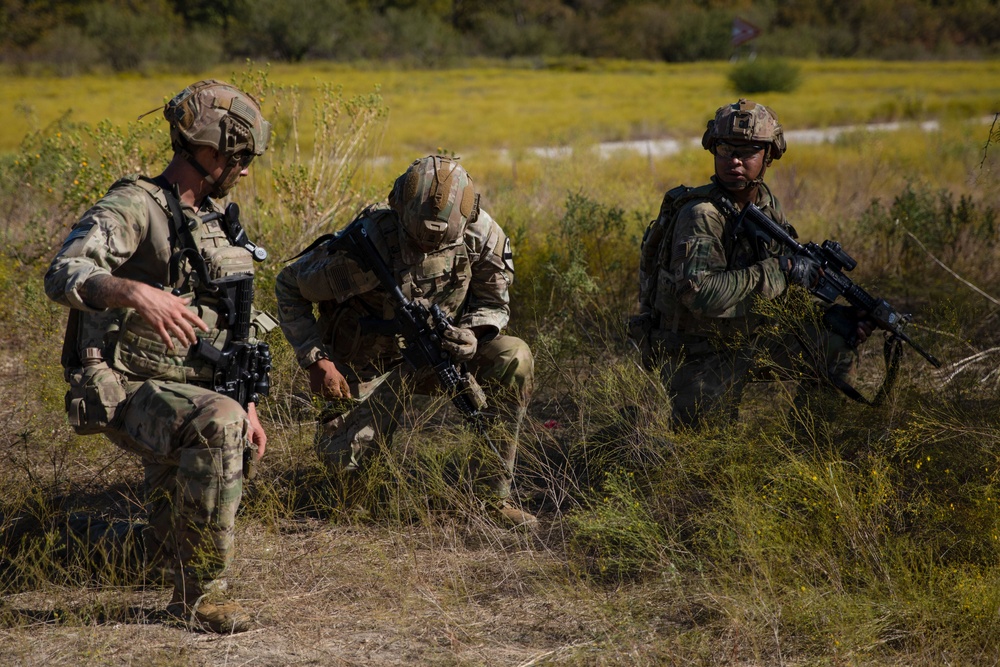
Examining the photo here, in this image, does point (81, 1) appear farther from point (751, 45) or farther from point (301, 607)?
point (301, 607)

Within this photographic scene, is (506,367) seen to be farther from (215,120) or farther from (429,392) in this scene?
(215,120)

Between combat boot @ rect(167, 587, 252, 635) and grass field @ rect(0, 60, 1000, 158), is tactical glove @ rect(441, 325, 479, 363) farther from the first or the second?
grass field @ rect(0, 60, 1000, 158)

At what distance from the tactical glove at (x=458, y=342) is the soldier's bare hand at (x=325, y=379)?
0.44 m

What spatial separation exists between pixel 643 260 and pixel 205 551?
2.27 meters

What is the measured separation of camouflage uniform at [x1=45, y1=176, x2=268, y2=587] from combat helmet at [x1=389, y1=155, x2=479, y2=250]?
27.8 inches

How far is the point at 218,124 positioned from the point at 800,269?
2.32 metres

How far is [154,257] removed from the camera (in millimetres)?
3045

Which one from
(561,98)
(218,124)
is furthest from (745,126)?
(561,98)

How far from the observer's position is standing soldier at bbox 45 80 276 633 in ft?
9.36

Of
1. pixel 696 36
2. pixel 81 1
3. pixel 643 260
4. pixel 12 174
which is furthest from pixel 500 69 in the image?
pixel 643 260

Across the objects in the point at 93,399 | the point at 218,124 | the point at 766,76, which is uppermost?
the point at 766,76

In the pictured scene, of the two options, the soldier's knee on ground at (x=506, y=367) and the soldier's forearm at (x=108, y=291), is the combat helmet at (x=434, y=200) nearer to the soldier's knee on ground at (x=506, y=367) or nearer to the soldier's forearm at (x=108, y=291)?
the soldier's knee on ground at (x=506, y=367)

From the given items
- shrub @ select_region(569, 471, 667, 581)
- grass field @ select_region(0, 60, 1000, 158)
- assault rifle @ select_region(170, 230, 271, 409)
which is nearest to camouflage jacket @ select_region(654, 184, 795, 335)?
shrub @ select_region(569, 471, 667, 581)

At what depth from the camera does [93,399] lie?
9.61 ft
